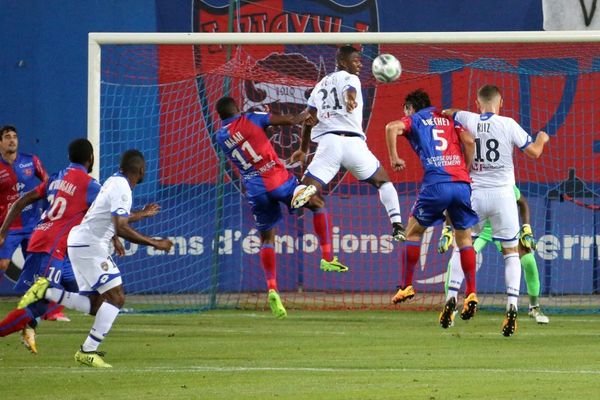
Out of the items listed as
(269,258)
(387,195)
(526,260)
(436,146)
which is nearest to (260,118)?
(269,258)

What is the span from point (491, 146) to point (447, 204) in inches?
45.2

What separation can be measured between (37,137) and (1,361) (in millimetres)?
9695

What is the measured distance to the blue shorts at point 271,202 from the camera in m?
16.5

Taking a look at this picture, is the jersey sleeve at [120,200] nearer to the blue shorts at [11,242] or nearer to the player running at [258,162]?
the player running at [258,162]

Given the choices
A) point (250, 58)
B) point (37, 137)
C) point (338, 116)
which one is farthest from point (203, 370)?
point (37, 137)

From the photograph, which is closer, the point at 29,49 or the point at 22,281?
the point at 22,281

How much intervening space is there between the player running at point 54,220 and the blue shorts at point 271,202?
3.33 m

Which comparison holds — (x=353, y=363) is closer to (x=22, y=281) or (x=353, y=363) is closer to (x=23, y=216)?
(x=22, y=281)

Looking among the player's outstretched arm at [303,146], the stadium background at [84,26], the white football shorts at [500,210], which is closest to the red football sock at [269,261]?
the player's outstretched arm at [303,146]

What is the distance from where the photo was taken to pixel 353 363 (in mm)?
12336

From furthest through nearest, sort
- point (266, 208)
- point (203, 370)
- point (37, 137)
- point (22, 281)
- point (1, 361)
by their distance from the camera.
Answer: point (37, 137) → point (266, 208) → point (22, 281) → point (1, 361) → point (203, 370)

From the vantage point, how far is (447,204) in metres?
14.7

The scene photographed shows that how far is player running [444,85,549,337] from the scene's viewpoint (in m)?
15.2

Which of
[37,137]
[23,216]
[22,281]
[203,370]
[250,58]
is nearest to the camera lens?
[203,370]
